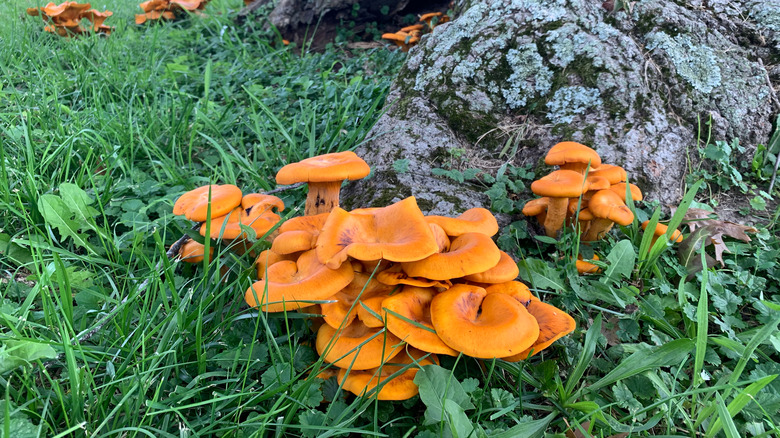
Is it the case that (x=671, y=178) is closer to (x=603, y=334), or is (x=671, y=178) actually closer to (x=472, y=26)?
(x=603, y=334)

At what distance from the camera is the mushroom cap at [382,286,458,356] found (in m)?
1.80

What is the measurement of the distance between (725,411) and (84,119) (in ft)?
16.4

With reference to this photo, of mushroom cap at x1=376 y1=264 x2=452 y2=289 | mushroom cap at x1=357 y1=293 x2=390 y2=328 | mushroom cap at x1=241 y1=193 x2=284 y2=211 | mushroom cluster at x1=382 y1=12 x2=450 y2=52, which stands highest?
mushroom cluster at x1=382 y1=12 x2=450 y2=52

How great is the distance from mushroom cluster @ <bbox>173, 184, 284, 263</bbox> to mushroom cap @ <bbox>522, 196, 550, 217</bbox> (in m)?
1.56

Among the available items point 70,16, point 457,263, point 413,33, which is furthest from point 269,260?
point 70,16

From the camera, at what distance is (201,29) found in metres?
7.94

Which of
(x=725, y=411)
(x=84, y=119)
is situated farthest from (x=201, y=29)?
(x=725, y=411)

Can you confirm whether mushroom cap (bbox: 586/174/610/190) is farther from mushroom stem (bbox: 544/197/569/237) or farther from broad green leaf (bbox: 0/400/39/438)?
broad green leaf (bbox: 0/400/39/438)

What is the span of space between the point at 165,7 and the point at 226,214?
25.7 feet

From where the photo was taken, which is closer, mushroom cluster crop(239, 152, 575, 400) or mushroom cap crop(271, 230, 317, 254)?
mushroom cluster crop(239, 152, 575, 400)

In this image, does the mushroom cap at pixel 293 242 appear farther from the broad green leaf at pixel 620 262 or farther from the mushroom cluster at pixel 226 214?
the broad green leaf at pixel 620 262

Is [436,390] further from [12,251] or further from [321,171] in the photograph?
[12,251]

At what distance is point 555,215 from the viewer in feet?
9.06

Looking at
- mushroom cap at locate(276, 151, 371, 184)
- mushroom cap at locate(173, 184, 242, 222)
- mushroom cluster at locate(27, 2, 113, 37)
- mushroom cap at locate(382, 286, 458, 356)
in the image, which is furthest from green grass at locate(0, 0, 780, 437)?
mushroom cluster at locate(27, 2, 113, 37)
